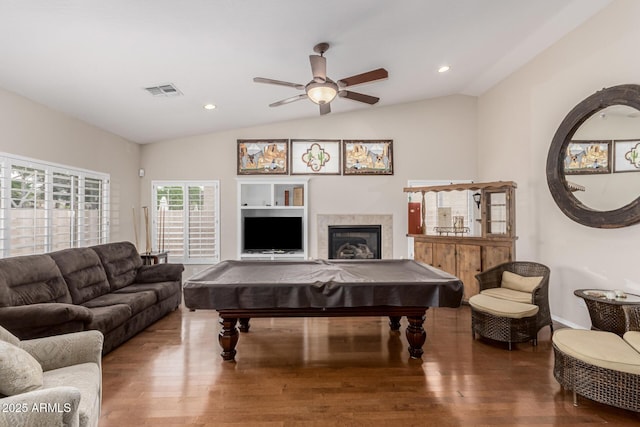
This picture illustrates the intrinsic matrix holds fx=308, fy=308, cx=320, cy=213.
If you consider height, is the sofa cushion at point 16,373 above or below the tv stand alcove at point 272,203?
below

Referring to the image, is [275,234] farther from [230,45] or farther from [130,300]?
[230,45]

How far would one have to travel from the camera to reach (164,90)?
403cm

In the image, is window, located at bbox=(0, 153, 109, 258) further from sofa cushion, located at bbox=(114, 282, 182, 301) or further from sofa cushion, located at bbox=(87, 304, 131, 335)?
sofa cushion, located at bbox=(87, 304, 131, 335)

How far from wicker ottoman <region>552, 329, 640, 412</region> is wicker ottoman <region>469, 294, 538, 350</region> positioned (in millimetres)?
730

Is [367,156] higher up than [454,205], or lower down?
higher up

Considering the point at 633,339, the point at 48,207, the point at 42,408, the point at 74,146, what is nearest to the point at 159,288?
the point at 48,207

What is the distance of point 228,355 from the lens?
3.06 meters

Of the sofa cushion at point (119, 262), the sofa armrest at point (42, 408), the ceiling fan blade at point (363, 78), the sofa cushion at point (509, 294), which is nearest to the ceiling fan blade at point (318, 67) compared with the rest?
the ceiling fan blade at point (363, 78)

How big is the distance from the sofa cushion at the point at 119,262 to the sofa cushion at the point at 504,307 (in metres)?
4.67

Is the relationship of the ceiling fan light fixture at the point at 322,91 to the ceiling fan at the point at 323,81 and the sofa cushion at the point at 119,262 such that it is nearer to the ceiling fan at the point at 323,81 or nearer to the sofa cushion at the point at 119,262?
the ceiling fan at the point at 323,81

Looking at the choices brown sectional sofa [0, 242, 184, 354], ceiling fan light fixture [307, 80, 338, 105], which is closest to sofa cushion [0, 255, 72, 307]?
brown sectional sofa [0, 242, 184, 354]

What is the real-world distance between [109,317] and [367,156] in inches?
191

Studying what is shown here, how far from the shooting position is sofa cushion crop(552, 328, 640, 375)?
2.18 metres

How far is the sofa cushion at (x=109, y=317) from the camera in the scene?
10.0 ft
